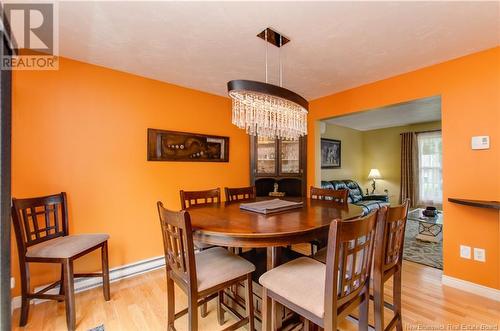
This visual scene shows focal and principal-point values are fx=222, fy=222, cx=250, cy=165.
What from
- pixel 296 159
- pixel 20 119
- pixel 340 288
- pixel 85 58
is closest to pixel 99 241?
pixel 20 119

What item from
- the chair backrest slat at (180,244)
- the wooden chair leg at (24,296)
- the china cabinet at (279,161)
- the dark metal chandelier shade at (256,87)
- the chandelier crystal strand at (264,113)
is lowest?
→ the wooden chair leg at (24,296)

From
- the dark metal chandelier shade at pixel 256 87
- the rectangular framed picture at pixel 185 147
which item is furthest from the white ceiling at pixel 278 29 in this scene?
the rectangular framed picture at pixel 185 147

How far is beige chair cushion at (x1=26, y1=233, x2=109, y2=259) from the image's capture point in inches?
63.7

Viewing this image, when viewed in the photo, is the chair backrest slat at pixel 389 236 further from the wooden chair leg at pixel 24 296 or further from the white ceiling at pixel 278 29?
the wooden chair leg at pixel 24 296

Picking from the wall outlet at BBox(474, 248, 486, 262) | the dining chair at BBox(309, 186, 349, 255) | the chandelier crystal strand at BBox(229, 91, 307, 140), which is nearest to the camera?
the chandelier crystal strand at BBox(229, 91, 307, 140)

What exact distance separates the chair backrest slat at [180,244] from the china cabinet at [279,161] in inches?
88.0

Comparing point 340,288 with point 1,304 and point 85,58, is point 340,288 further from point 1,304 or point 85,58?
point 85,58

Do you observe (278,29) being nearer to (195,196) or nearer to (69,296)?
(195,196)

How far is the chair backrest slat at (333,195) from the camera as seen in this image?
89.7 inches

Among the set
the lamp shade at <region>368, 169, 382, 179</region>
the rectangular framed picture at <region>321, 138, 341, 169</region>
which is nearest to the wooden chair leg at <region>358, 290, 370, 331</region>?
the rectangular framed picture at <region>321, 138, 341, 169</region>

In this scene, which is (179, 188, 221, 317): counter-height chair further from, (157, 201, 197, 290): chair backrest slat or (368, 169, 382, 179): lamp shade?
(368, 169, 382, 179): lamp shade

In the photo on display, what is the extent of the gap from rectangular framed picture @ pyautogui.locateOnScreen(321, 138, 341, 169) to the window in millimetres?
1927

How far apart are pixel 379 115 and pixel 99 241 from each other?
5.04 metres

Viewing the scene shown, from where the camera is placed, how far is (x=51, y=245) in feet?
5.61
